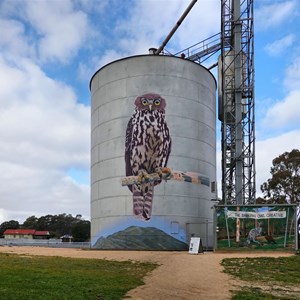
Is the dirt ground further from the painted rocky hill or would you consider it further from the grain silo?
the grain silo

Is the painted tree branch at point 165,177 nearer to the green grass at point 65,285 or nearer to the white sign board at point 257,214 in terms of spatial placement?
the white sign board at point 257,214

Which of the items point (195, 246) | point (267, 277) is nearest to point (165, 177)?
point (195, 246)

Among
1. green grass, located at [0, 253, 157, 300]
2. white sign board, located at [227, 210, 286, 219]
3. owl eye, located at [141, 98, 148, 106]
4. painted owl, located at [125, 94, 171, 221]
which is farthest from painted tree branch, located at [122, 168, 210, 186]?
green grass, located at [0, 253, 157, 300]

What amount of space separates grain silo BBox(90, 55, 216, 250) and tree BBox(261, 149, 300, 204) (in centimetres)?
2184

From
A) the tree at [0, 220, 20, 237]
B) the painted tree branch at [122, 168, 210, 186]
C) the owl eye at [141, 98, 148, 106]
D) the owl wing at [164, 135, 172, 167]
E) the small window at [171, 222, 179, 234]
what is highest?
the owl eye at [141, 98, 148, 106]

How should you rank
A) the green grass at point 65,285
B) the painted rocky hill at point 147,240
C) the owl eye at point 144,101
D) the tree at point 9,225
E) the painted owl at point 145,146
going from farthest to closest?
the tree at point 9,225 → the owl eye at point 144,101 → the painted owl at point 145,146 → the painted rocky hill at point 147,240 → the green grass at point 65,285

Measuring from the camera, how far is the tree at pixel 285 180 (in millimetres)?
60969

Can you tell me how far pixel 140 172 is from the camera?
38188mm

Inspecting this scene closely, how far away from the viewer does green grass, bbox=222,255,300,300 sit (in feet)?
41.4

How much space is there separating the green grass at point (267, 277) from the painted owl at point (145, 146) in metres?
15.6

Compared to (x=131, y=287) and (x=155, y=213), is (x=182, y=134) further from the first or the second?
(x=131, y=287)

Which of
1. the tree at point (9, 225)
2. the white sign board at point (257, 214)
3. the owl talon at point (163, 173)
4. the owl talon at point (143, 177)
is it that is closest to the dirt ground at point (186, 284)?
the white sign board at point (257, 214)

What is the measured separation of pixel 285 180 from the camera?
61.9 meters

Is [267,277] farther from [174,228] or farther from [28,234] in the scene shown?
[28,234]
